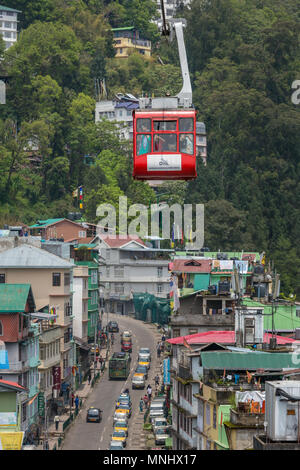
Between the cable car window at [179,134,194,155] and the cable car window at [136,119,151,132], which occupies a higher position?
the cable car window at [136,119,151,132]

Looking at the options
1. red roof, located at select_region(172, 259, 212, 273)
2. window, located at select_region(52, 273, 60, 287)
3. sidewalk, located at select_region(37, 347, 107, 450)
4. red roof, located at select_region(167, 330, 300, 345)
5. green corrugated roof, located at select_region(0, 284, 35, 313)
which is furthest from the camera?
red roof, located at select_region(172, 259, 212, 273)

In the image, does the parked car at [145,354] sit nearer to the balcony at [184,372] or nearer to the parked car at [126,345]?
the parked car at [126,345]

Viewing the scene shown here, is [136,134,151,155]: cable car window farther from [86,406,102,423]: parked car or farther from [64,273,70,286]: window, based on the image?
[64,273,70,286]: window

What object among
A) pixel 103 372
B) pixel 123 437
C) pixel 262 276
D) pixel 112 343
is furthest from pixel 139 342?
pixel 123 437

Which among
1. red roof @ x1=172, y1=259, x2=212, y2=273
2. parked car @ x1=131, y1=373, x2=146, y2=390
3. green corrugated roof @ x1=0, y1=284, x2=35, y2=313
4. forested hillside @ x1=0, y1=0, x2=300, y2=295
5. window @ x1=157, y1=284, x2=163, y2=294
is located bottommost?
parked car @ x1=131, y1=373, x2=146, y2=390

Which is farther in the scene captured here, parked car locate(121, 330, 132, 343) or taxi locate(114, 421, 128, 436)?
parked car locate(121, 330, 132, 343)

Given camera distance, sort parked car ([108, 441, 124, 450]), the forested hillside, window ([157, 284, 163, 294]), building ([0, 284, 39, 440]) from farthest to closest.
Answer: the forested hillside → window ([157, 284, 163, 294]) → building ([0, 284, 39, 440]) → parked car ([108, 441, 124, 450])

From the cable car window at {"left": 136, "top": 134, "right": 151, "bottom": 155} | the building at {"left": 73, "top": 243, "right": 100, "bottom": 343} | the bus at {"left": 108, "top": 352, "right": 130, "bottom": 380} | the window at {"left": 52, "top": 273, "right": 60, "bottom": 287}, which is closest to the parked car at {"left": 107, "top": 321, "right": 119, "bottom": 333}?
the building at {"left": 73, "top": 243, "right": 100, "bottom": 343}

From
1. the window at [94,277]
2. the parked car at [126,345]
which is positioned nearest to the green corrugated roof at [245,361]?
the parked car at [126,345]
